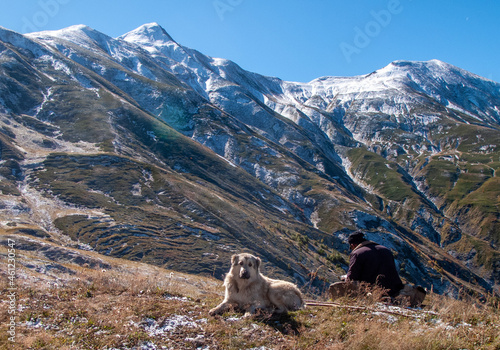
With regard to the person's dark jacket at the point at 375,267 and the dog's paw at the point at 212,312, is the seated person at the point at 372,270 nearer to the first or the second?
the person's dark jacket at the point at 375,267

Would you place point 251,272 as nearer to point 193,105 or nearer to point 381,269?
point 381,269

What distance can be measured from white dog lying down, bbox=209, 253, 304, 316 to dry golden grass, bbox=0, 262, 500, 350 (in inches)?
17.1

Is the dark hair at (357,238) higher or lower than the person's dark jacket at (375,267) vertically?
higher

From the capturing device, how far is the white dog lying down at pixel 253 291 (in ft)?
28.8

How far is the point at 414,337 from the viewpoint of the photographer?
19.6ft

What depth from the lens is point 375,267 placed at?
31.8 ft

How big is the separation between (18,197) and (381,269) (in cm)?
7298

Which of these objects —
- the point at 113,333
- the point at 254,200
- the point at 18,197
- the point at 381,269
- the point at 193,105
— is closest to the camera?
the point at 113,333

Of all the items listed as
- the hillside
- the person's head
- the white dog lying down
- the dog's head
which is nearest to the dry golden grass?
the hillside

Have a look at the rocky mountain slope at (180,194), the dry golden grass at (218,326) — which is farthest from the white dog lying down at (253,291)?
the rocky mountain slope at (180,194)

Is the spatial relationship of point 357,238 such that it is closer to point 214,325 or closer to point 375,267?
point 375,267

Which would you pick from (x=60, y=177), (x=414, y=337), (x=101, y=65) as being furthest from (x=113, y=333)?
Result: (x=101, y=65)

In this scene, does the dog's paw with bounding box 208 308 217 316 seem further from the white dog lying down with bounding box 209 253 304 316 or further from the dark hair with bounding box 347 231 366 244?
the dark hair with bounding box 347 231 366 244

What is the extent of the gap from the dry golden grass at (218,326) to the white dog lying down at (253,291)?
17.1 inches
